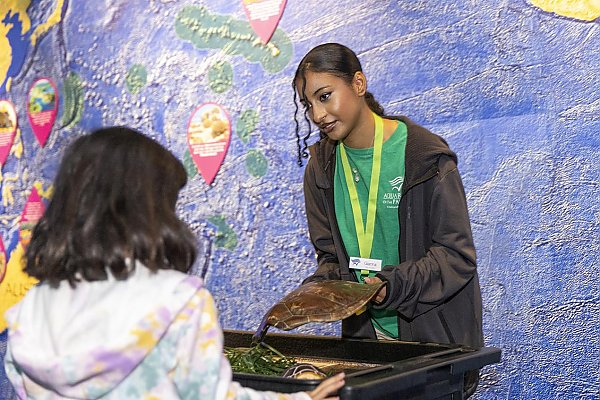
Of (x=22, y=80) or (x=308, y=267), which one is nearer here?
(x=308, y=267)

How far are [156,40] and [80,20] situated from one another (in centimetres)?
60

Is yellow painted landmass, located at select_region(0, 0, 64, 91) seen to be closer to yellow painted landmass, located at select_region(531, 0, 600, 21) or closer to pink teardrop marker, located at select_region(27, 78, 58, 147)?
pink teardrop marker, located at select_region(27, 78, 58, 147)

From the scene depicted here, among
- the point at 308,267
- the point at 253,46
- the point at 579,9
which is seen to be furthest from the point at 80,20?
the point at 579,9

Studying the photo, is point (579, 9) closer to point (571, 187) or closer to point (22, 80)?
point (571, 187)

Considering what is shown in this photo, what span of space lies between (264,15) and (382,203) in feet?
6.13

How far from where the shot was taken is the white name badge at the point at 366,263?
7.93ft

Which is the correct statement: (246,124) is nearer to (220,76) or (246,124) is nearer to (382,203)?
(220,76)

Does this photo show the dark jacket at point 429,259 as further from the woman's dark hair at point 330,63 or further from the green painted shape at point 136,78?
the green painted shape at point 136,78

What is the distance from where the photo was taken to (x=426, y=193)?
2.36 m

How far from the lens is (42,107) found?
193 inches

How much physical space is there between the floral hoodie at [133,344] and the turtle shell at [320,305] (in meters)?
0.48

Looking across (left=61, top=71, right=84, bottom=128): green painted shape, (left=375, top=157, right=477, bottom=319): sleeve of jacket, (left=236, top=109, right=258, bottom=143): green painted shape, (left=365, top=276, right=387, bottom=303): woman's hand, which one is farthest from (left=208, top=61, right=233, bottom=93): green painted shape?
(left=365, top=276, right=387, bottom=303): woman's hand

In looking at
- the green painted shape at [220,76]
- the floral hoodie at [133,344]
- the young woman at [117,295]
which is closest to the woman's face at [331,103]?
the young woman at [117,295]

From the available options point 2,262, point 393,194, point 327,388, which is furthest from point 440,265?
point 2,262
